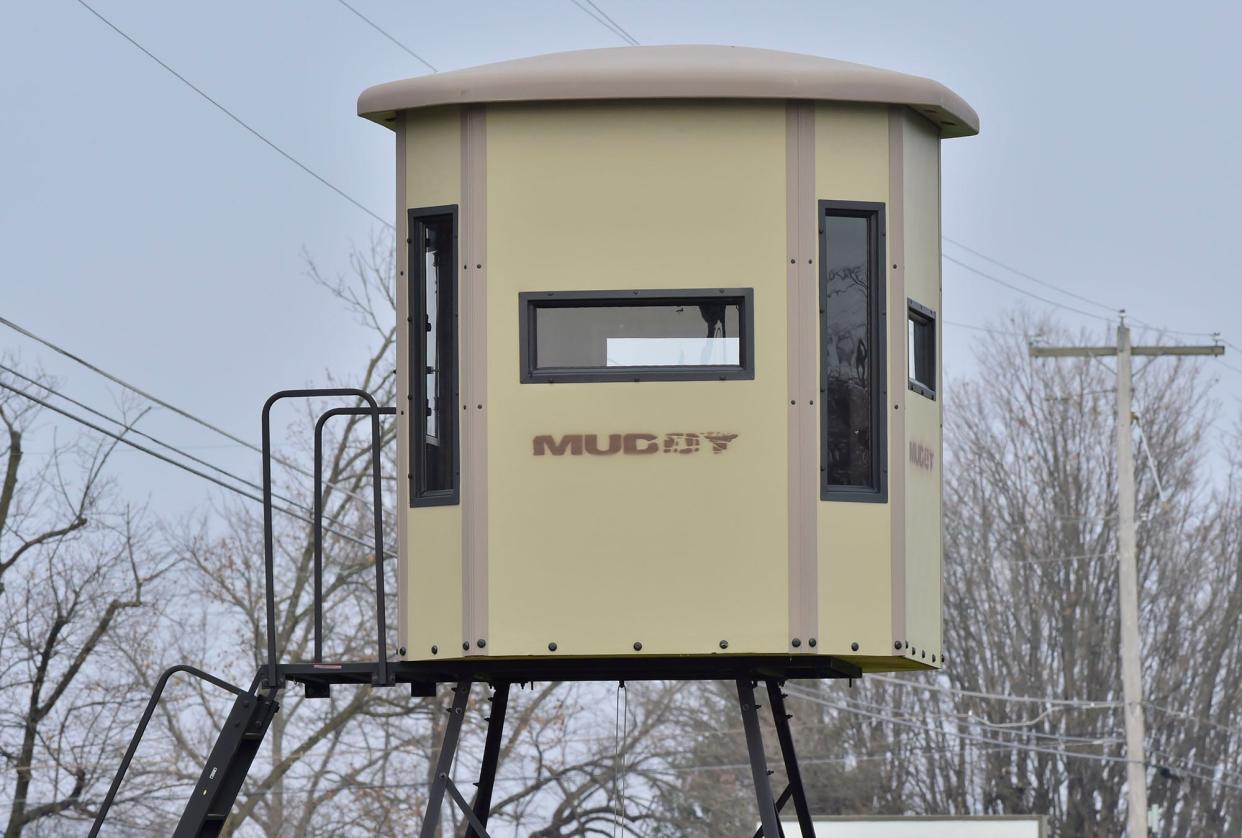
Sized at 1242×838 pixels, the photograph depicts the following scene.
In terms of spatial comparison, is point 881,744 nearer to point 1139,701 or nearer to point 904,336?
point 1139,701

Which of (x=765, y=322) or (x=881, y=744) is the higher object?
(x=765, y=322)

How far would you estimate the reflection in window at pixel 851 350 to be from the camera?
11656mm

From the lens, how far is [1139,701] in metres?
34.3

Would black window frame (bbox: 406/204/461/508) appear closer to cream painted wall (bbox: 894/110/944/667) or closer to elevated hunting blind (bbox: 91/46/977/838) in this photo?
elevated hunting blind (bbox: 91/46/977/838)

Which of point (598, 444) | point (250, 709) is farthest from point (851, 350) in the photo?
point (250, 709)

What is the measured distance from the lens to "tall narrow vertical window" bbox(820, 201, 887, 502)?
11.6 meters

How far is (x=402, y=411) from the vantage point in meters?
12.0

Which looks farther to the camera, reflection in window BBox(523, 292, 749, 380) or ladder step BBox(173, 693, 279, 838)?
ladder step BBox(173, 693, 279, 838)

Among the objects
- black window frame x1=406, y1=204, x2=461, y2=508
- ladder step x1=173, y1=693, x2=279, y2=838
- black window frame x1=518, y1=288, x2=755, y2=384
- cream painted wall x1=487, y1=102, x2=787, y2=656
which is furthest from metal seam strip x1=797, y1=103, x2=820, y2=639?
ladder step x1=173, y1=693, x2=279, y2=838

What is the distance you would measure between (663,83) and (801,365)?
5.46 ft

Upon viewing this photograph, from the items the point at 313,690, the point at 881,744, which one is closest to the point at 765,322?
the point at 313,690

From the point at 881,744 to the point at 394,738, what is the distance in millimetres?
12506

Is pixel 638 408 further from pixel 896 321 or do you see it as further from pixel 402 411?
pixel 896 321

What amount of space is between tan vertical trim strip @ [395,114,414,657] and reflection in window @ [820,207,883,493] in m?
2.27
